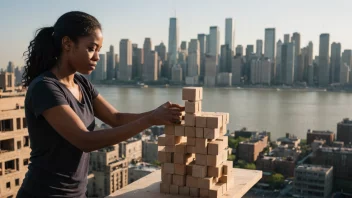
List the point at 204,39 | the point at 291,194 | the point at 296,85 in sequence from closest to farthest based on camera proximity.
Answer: the point at 291,194, the point at 296,85, the point at 204,39

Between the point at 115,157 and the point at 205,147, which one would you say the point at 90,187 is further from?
the point at 205,147

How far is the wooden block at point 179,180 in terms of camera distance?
3.86 feet

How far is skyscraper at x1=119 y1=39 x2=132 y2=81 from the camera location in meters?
35.7

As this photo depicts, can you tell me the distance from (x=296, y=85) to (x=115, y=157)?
2577cm

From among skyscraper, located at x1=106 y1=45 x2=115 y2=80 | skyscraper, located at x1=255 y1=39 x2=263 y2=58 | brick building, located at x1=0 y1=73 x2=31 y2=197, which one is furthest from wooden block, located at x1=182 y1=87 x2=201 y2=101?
skyscraper, located at x1=255 y1=39 x2=263 y2=58

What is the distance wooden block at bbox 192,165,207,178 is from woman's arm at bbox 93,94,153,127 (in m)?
0.26

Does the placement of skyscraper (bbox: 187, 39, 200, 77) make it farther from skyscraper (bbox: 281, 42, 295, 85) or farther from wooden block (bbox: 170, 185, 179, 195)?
wooden block (bbox: 170, 185, 179, 195)

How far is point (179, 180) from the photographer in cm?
118

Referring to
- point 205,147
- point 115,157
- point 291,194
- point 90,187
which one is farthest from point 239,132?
point 205,147

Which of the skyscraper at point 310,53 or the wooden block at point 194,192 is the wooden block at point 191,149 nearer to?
the wooden block at point 194,192

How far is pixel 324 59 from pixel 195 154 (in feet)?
115

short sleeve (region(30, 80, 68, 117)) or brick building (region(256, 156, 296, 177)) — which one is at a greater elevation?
short sleeve (region(30, 80, 68, 117))

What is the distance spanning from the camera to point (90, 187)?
9.78 metres

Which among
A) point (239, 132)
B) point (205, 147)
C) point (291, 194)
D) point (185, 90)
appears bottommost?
point (291, 194)
